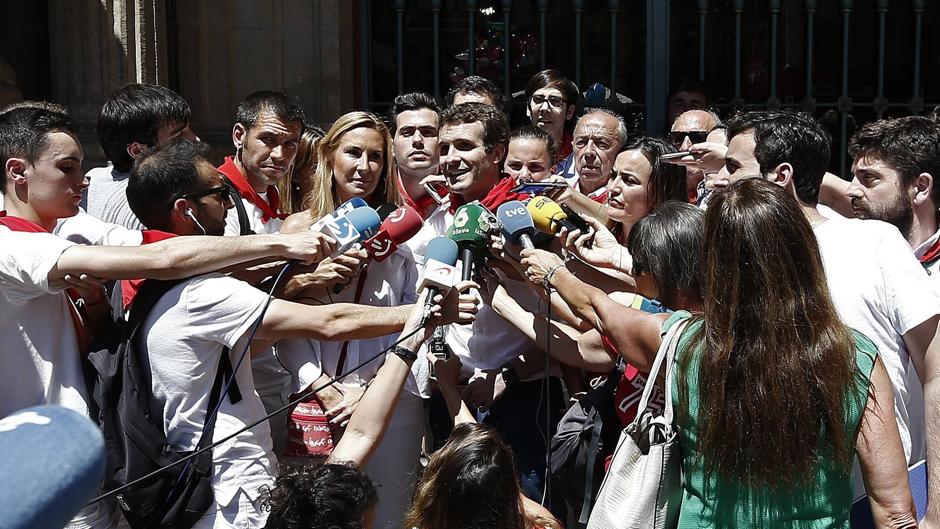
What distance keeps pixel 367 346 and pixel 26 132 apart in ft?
4.09

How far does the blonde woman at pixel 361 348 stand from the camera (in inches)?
141

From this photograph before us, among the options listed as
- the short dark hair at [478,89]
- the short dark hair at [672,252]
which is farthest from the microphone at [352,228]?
the short dark hair at [478,89]

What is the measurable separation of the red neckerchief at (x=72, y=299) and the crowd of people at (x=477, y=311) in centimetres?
1

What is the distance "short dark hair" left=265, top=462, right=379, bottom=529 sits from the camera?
2607mm

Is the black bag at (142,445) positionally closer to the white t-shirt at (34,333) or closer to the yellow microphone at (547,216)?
the white t-shirt at (34,333)

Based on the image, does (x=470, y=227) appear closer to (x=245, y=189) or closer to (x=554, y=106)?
(x=245, y=189)

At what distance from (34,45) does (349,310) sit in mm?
4504

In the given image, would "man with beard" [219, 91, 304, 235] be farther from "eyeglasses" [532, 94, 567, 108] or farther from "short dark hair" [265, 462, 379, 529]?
"short dark hair" [265, 462, 379, 529]

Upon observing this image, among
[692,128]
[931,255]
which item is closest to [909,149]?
[931,255]

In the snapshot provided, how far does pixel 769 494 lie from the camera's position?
225 centimetres

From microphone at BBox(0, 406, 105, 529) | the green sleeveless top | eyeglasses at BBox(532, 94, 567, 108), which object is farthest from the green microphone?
microphone at BBox(0, 406, 105, 529)

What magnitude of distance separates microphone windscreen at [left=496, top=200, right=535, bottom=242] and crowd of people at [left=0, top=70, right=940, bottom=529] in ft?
0.07

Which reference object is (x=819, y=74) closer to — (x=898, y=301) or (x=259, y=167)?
(x=259, y=167)

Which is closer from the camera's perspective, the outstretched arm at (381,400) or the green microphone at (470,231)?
the outstretched arm at (381,400)
